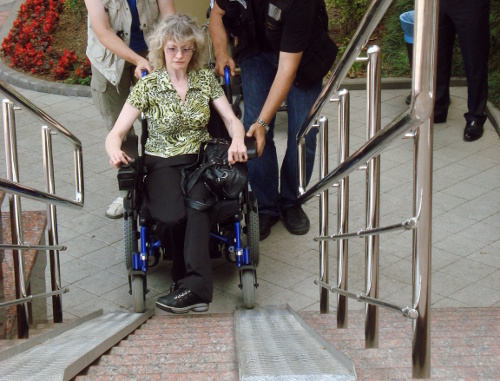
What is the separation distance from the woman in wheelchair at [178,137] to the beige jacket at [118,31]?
670 mm

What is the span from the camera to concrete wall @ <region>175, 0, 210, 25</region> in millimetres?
7562

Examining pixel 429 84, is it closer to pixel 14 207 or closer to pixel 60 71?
pixel 14 207

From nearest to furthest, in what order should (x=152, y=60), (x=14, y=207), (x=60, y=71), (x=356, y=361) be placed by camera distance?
(x=356, y=361) < (x=14, y=207) < (x=152, y=60) < (x=60, y=71)

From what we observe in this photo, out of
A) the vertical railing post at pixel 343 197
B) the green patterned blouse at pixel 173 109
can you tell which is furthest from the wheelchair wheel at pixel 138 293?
the vertical railing post at pixel 343 197

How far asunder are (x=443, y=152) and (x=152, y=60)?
2951mm

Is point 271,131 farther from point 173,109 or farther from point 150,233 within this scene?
point 150,233

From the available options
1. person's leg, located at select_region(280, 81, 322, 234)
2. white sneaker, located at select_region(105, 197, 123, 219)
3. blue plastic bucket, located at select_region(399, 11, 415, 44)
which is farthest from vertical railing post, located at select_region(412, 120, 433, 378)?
blue plastic bucket, located at select_region(399, 11, 415, 44)

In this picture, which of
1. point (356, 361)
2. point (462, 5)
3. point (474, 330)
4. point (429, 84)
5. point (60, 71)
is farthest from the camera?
point (60, 71)

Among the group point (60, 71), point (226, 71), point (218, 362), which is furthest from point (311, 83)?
point (60, 71)

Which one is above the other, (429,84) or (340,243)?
(429,84)

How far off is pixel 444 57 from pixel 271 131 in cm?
225

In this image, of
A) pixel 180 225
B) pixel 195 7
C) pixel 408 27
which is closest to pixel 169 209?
pixel 180 225

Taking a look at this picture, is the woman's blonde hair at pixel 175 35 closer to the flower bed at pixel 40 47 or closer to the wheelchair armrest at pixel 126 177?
the wheelchair armrest at pixel 126 177

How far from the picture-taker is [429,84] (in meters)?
2.50
